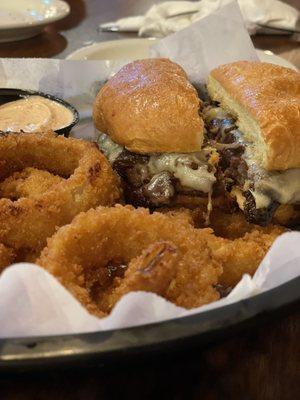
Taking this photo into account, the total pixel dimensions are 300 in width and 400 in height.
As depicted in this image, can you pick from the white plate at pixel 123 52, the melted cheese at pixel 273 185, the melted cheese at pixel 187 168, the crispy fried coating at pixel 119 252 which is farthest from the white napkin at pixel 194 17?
the crispy fried coating at pixel 119 252

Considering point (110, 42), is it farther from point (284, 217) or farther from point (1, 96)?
point (284, 217)

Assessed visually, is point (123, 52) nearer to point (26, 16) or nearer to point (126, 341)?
point (26, 16)

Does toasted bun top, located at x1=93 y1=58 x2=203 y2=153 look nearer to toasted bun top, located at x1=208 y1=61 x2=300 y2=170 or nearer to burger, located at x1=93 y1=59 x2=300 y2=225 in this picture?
burger, located at x1=93 y1=59 x2=300 y2=225

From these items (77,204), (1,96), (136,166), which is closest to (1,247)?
(77,204)

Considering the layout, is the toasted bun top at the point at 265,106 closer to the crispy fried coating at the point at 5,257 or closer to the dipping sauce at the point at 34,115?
the dipping sauce at the point at 34,115

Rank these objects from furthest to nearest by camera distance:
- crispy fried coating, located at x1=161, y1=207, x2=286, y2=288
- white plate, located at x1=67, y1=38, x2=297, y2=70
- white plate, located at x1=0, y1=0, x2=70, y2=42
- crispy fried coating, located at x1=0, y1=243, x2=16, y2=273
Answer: white plate, located at x1=0, y1=0, x2=70, y2=42 < white plate, located at x1=67, y1=38, x2=297, y2=70 < crispy fried coating, located at x1=161, y1=207, x2=286, y2=288 < crispy fried coating, located at x1=0, y1=243, x2=16, y2=273

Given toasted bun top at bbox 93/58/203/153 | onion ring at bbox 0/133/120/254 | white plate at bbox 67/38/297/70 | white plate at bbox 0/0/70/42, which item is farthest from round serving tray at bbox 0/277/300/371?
white plate at bbox 0/0/70/42

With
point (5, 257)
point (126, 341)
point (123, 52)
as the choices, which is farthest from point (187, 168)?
point (123, 52)
